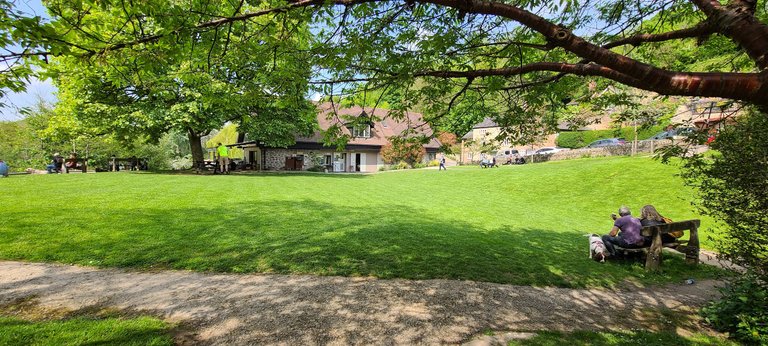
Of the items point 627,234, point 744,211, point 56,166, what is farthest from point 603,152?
point 56,166

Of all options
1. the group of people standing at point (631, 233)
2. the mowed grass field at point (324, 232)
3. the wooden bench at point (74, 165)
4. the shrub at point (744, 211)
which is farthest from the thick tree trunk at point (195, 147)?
the shrub at point (744, 211)

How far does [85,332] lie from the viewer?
3.50m

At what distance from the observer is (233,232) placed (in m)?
8.02

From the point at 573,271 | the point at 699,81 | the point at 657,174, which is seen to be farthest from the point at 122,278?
the point at 657,174

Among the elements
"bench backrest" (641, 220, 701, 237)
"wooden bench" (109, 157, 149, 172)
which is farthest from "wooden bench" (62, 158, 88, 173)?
"bench backrest" (641, 220, 701, 237)

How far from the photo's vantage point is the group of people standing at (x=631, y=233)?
694cm

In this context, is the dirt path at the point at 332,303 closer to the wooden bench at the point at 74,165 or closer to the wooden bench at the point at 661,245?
the wooden bench at the point at 661,245

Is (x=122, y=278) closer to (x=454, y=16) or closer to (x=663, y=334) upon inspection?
(x=454, y=16)

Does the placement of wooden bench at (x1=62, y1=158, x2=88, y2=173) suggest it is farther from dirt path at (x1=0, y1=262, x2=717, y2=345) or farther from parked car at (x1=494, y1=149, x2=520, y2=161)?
parked car at (x1=494, y1=149, x2=520, y2=161)

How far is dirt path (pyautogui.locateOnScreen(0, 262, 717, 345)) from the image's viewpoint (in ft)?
12.7

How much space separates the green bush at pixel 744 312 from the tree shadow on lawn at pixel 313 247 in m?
1.60

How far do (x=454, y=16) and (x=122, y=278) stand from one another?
20.0 ft

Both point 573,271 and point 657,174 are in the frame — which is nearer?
point 573,271

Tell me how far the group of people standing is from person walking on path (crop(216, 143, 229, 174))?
2320cm
